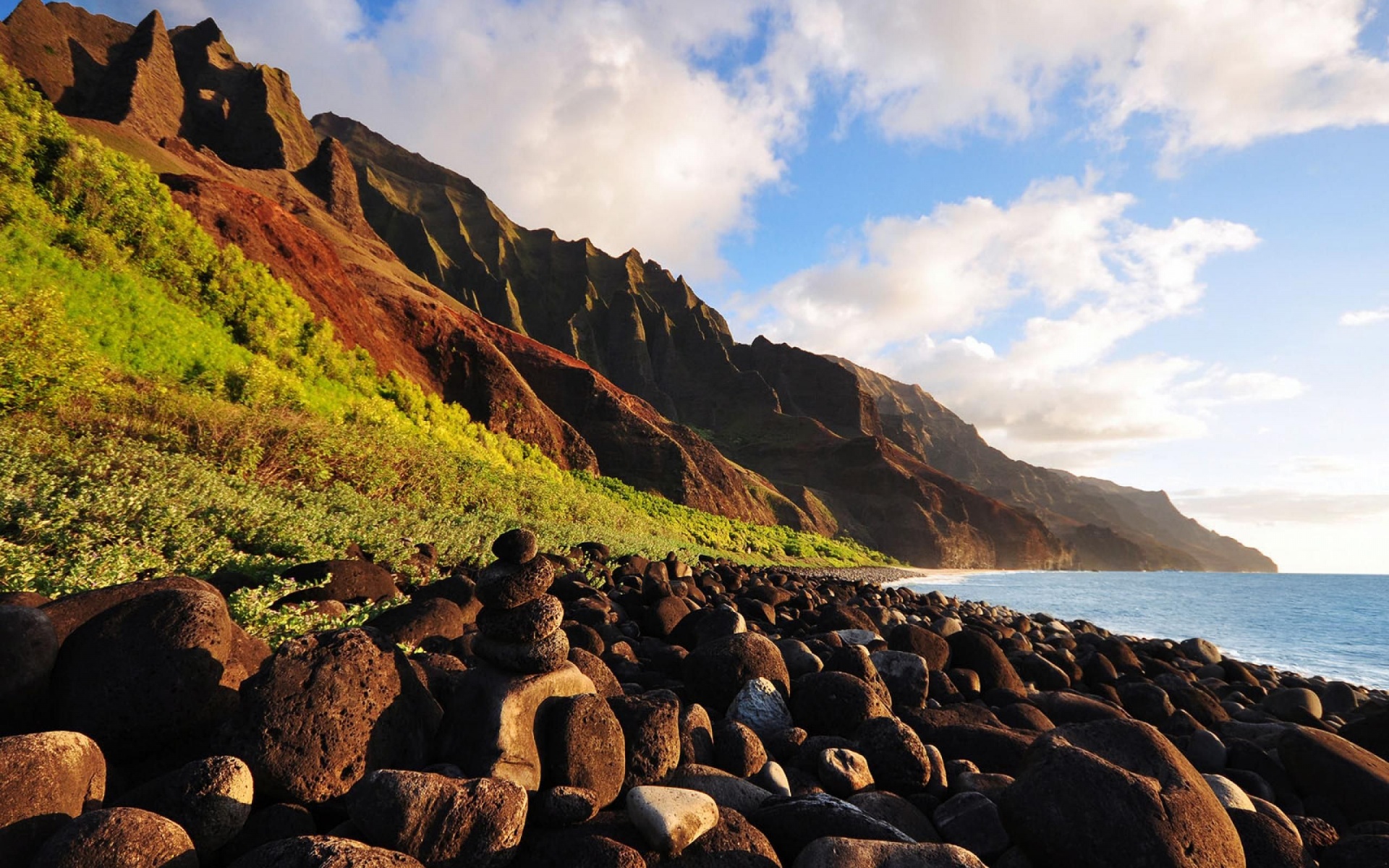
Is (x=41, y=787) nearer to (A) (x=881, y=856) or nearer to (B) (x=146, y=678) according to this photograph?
(B) (x=146, y=678)

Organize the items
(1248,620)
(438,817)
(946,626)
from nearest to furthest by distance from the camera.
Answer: (438,817) → (946,626) → (1248,620)

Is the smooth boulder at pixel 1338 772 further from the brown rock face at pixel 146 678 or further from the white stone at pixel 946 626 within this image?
the brown rock face at pixel 146 678

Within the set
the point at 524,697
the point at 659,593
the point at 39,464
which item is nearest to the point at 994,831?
the point at 524,697

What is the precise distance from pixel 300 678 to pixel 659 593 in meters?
6.34

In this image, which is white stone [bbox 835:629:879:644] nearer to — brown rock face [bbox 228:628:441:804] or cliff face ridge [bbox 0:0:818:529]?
brown rock face [bbox 228:628:441:804]

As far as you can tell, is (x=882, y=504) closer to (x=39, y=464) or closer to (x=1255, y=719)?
(x=1255, y=719)

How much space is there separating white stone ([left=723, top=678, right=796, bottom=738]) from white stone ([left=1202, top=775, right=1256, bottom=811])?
253cm

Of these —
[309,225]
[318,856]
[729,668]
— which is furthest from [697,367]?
[318,856]

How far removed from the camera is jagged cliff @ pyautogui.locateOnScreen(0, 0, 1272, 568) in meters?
34.4

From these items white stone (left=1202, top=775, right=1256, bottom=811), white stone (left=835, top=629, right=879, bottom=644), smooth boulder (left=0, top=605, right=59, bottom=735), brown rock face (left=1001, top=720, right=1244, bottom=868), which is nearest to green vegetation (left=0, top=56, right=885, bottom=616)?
smooth boulder (left=0, top=605, right=59, bottom=735)

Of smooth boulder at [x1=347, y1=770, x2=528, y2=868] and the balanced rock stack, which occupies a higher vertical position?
the balanced rock stack

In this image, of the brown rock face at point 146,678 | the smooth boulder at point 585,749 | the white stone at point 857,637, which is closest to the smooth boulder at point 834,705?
the smooth boulder at point 585,749

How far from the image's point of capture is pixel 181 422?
403 inches

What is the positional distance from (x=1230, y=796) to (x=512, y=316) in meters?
90.9
